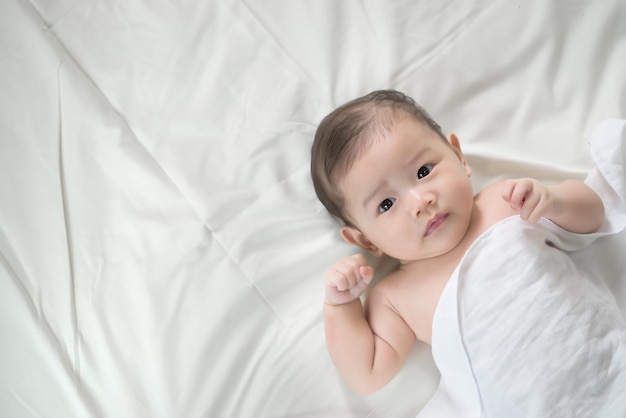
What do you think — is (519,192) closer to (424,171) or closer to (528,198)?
(528,198)

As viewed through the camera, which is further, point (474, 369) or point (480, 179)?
point (480, 179)

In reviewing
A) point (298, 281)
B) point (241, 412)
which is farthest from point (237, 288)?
point (241, 412)

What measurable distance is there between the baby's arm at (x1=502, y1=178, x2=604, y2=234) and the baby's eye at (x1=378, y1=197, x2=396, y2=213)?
0.18 metres

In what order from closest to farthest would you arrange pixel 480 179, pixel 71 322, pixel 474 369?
pixel 474 369 → pixel 71 322 → pixel 480 179

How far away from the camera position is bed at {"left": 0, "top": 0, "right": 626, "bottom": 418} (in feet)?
3.65

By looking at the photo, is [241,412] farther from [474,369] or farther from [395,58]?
[395,58]

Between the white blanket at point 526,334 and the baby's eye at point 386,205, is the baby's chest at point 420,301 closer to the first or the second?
the white blanket at point 526,334

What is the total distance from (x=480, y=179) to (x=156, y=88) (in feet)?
2.26

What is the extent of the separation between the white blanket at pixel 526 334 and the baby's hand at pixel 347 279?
139mm

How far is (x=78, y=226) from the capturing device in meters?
1.21

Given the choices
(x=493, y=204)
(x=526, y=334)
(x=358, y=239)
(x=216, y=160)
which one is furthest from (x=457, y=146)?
(x=216, y=160)

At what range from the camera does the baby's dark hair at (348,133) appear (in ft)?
3.47

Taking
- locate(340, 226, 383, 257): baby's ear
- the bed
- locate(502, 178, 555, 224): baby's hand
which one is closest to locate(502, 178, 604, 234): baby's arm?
locate(502, 178, 555, 224): baby's hand

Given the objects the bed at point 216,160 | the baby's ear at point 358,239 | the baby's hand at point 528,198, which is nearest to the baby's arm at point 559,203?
the baby's hand at point 528,198
